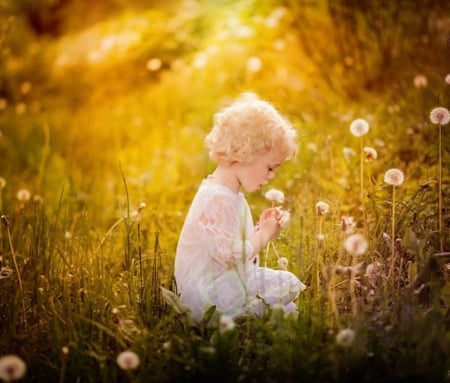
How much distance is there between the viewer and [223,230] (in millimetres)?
2418

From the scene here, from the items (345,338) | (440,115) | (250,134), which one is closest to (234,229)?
(250,134)

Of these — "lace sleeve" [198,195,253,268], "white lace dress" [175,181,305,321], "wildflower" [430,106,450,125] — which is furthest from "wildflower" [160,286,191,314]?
"wildflower" [430,106,450,125]

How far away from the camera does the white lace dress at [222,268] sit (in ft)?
7.71

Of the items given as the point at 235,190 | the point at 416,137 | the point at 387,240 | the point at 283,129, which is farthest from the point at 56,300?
the point at 416,137

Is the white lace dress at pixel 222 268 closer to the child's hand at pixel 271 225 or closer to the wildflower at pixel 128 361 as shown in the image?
the child's hand at pixel 271 225

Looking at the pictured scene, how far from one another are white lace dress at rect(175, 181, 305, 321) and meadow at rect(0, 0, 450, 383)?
0.09 m

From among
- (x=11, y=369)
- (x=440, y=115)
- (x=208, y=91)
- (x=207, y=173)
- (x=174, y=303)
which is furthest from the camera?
(x=208, y=91)

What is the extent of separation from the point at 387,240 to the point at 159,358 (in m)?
0.89

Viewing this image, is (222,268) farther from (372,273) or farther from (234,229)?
(372,273)

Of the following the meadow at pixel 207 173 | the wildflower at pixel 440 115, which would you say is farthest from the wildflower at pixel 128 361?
the wildflower at pixel 440 115

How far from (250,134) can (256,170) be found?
14cm

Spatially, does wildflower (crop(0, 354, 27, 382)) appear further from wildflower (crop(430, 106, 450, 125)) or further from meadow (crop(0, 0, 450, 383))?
wildflower (crop(430, 106, 450, 125))

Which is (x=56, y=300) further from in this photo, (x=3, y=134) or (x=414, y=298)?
(x=3, y=134)

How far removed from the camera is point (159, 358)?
208cm
